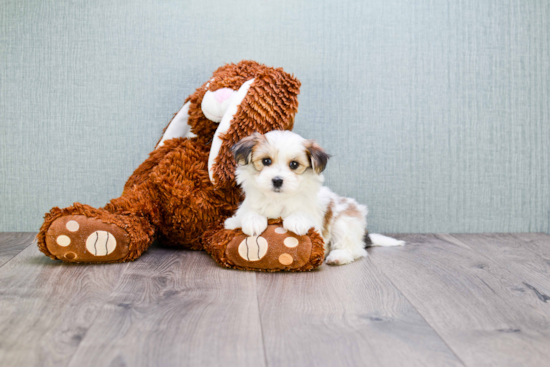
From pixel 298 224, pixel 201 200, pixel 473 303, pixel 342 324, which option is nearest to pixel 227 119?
pixel 201 200

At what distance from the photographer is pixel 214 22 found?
7.48ft

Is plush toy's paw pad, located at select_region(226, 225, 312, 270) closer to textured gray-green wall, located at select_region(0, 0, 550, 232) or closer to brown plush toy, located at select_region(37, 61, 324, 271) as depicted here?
brown plush toy, located at select_region(37, 61, 324, 271)

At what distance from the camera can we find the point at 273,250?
1.63 metres

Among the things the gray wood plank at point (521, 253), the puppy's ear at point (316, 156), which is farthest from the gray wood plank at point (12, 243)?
the gray wood plank at point (521, 253)

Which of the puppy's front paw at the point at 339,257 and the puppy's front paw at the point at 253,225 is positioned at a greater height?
the puppy's front paw at the point at 253,225

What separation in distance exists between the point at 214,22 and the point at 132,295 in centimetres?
145

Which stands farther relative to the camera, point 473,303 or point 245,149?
point 245,149

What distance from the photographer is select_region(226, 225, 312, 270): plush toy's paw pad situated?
1.63 metres

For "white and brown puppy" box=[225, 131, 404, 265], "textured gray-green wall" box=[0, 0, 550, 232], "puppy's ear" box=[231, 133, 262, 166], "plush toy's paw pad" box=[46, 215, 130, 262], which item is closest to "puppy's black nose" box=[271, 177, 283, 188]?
"white and brown puppy" box=[225, 131, 404, 265]

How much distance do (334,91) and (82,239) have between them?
1.37m

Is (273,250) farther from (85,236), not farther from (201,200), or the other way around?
(85,236)

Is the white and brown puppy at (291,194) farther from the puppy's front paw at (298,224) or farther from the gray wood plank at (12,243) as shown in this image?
the gray wood plank at (12,243)

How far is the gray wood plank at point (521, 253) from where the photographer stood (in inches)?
64.0

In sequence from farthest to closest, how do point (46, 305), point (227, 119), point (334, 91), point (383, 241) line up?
point (334, 91) < point (383, 241) < point (227, 119) < point (46, 305)
